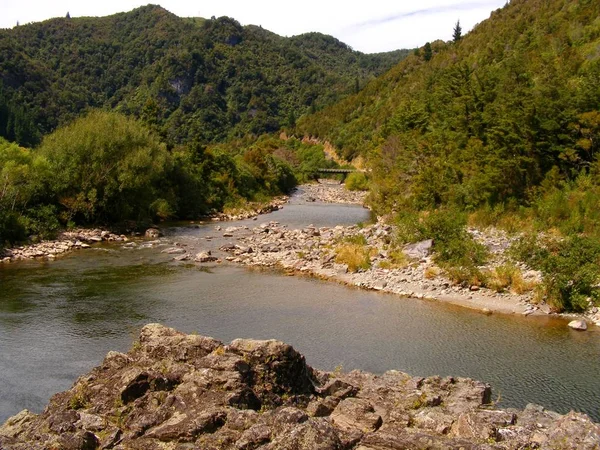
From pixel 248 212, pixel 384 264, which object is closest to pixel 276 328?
pixel 384 264

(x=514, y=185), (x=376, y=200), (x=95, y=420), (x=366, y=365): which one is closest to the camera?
(x=95, y=420)

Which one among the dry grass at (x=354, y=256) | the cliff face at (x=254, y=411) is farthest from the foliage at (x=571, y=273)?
the cliff face at (x=254, y=411)

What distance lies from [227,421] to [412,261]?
20.9m

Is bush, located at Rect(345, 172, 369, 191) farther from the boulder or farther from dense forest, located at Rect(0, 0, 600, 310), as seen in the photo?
the boulder

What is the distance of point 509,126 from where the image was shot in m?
38.8

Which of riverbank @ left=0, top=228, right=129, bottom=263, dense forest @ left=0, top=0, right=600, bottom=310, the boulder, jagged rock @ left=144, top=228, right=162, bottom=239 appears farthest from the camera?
jagged rock @ left=144, top=228, right=162, bottom=239

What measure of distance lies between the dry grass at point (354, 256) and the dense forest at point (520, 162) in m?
2.67

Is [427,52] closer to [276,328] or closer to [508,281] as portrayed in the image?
[508,281]

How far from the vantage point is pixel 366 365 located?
17828 mm

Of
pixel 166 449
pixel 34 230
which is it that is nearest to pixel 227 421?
pixel 166 449

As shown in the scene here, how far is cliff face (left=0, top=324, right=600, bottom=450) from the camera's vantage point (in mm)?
10398

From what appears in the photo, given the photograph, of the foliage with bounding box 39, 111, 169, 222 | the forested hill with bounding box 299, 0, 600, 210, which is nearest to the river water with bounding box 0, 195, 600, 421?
the foliage with bounding box 39, 111, 169, 222

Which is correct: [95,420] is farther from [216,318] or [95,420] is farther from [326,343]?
[216,318]

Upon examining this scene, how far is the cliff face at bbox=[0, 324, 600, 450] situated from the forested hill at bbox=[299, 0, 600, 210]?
27.9 metres
